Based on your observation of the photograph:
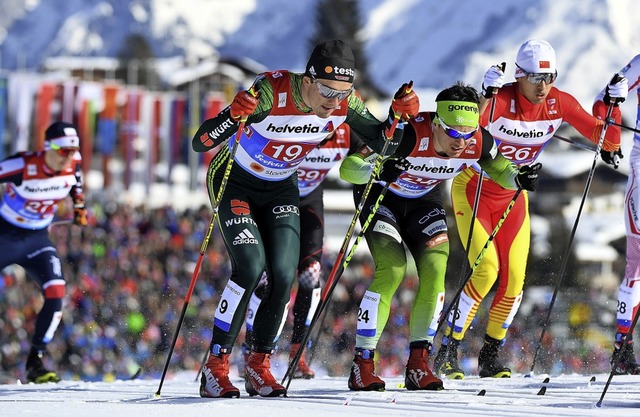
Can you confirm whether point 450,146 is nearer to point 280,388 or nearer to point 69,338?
point 280,388

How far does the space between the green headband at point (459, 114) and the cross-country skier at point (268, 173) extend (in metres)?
0.34

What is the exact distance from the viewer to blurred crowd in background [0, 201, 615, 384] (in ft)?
55.8

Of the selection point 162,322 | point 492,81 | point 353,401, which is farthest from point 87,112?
point 353,401

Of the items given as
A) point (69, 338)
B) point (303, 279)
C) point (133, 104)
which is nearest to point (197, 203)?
point (133, 104)

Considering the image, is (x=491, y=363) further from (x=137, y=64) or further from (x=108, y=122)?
(x=137, y=64)

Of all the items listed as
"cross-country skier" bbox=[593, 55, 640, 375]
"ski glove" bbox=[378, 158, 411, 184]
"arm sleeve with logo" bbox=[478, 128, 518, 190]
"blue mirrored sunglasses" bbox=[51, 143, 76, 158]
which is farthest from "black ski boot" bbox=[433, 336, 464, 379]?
"blue mirrored sunglasses" bbox=[51, 143, 76, 158]

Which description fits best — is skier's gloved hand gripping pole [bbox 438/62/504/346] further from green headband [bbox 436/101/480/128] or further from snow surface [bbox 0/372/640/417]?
green headband [bbox 436/101/480/128]

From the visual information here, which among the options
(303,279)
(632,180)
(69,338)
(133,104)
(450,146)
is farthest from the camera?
(133,104)

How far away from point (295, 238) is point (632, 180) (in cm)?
279

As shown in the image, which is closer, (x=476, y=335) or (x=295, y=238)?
(x=295, y=238)

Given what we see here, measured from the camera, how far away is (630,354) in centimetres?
885

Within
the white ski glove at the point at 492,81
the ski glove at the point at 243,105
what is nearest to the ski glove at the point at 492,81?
the white ski glove at the point at 492,81

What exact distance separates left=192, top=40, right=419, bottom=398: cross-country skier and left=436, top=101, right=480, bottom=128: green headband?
34 cm

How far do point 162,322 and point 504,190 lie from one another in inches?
437
